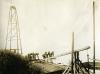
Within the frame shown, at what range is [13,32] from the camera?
7078 millimetres

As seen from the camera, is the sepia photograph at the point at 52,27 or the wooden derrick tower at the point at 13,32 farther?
the wooden derrick tower at the point at 13,32

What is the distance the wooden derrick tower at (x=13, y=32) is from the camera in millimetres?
7043

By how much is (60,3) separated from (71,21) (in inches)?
27.3

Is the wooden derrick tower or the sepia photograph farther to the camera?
the wooden derrick tower

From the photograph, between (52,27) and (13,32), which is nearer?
(52,27)

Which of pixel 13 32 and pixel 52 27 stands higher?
pixel 52 27

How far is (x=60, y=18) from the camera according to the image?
682cm

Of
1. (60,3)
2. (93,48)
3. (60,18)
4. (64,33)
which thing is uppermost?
(60,3)

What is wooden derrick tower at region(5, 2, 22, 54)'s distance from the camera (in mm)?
7043

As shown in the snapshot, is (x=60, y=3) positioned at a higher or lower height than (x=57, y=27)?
higher

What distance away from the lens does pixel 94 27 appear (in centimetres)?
650

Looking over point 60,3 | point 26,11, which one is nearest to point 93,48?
point 60,3

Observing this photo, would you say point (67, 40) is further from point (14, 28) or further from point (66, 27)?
point (14, 28)

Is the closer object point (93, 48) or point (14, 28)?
point (93, 48)
